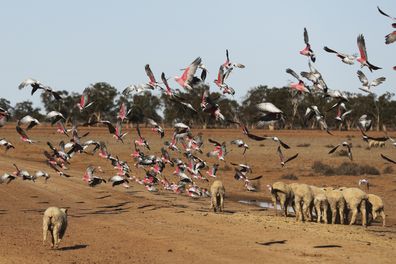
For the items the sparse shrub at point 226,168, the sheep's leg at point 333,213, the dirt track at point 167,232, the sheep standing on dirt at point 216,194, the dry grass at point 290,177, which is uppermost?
the sparse shrub at point 226,168

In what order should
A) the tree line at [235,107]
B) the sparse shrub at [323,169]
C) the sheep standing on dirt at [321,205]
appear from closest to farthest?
the sheep standing on dirt at [321,205]
the sparse shrub at [323,169]
the tree line at [235,107]

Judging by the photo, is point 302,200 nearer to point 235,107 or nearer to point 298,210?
point 298,210

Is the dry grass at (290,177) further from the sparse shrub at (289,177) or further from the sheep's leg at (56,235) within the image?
the sheep's leg at (56,235)

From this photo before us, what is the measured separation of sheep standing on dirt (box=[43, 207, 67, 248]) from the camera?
1602 centimetres

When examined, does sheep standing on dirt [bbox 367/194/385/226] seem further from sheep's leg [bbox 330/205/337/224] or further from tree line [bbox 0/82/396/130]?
tree line [bbox 0/82/396/130]

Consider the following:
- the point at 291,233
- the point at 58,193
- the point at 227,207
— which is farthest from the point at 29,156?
the point at 291,233

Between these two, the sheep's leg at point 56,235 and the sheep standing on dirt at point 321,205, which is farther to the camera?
the sheep standing on dirt at point 321,205

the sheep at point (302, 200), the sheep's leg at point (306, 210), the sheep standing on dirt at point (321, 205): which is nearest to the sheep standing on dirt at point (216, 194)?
the sheep at point (302, 200)

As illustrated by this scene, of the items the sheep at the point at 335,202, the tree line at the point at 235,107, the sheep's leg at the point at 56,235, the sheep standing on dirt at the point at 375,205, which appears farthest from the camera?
the tree line at the point at 235,107

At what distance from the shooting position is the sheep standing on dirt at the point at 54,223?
16016 millimetres

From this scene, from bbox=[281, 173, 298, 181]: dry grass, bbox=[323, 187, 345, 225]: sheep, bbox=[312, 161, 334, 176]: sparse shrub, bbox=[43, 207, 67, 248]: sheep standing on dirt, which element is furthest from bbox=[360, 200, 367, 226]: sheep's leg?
bbox=[312, 161, 334, 176]: sparse shrub

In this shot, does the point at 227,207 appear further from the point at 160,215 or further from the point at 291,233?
the point at 291,233

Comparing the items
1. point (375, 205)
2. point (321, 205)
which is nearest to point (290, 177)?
point (375, 205)

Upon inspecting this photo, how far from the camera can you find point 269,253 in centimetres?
1636
